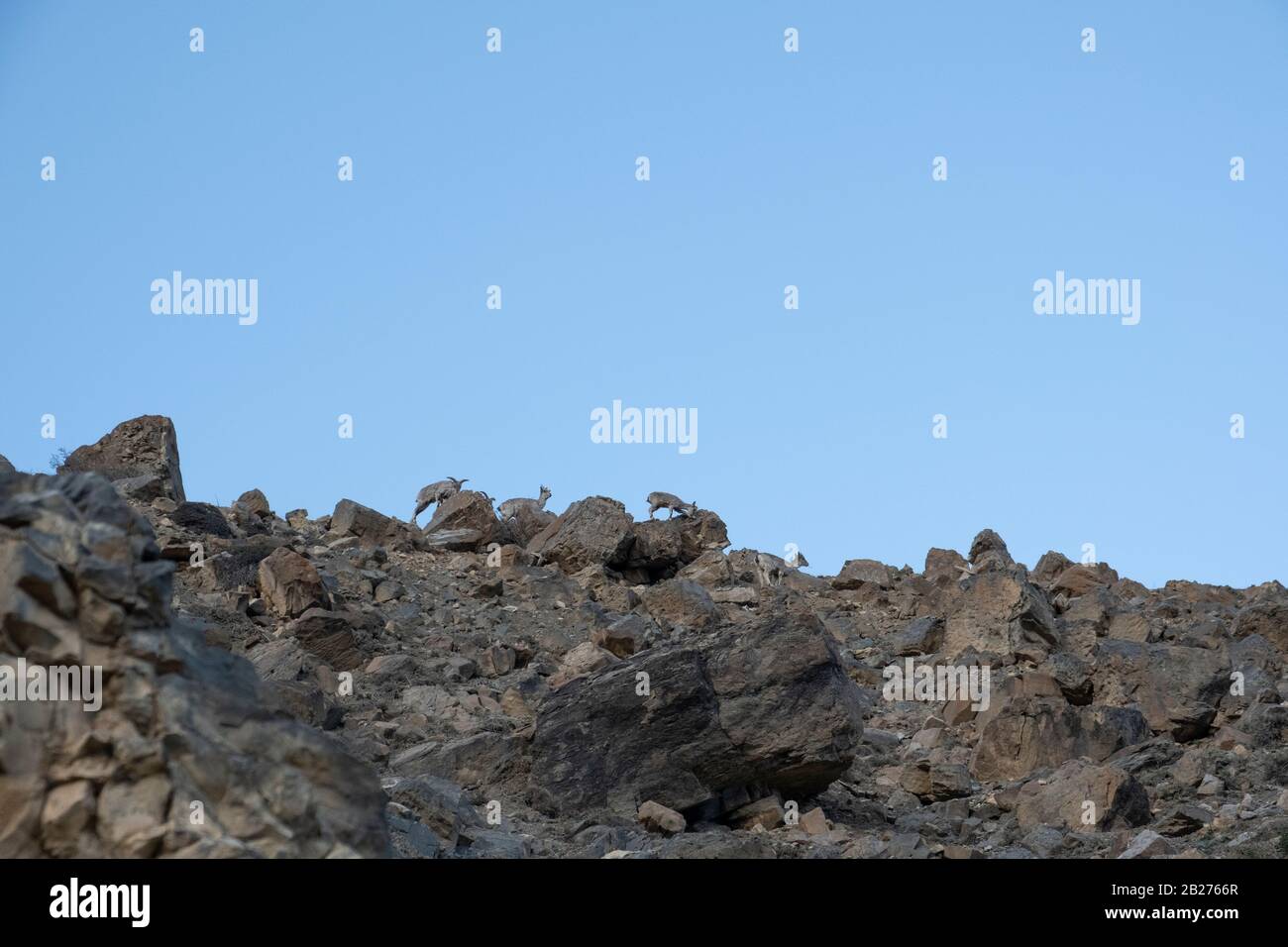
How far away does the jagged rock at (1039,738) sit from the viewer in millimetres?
18250

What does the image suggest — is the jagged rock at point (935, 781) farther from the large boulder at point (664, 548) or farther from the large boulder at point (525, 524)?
the large boulder at point (525, 524)

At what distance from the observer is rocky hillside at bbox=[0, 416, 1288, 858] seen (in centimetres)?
777

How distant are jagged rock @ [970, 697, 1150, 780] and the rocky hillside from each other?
0.12 feet

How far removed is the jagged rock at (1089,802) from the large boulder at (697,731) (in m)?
2.21

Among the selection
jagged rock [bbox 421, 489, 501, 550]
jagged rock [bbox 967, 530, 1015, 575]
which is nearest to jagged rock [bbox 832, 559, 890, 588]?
jagged rock [bbox 967, 530, 1015, 575]

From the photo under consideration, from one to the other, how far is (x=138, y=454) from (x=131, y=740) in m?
20.3

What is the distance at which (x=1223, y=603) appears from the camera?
1135 inches

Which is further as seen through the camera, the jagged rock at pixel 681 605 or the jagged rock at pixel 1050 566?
the jagged rock at pixel 1050 566

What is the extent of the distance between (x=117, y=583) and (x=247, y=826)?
1.55m

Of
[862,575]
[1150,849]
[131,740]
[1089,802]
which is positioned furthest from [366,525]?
[131,740]

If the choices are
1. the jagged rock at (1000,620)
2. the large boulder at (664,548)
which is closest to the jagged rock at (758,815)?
the jagged rock at (1000,620)

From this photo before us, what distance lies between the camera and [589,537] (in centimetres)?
2781
